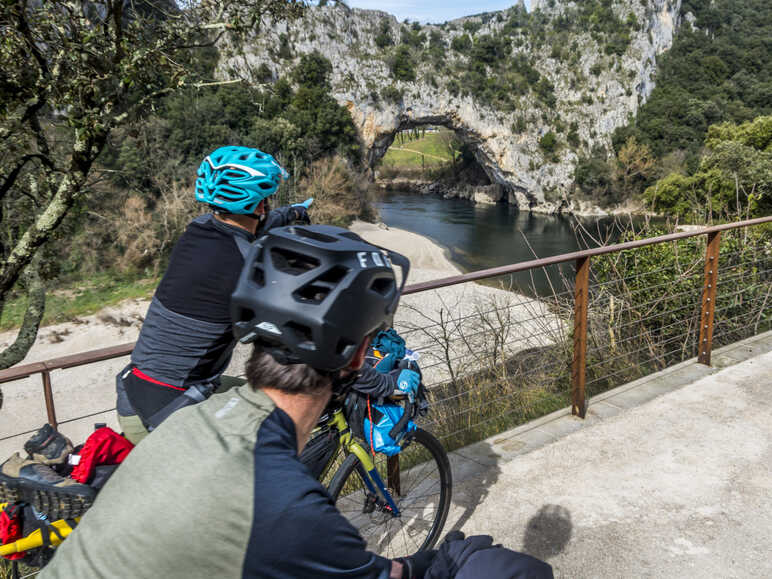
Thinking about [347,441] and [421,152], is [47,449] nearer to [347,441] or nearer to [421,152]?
[347,441]

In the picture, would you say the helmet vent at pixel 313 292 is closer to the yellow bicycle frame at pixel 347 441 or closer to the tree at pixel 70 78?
the yellow bicycle frame at pixel 347 441

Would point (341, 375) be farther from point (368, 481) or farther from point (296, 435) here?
point (368, 481)

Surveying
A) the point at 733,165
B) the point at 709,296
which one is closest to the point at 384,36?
the point at 733,165

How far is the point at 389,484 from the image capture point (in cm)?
281

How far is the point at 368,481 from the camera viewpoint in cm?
221

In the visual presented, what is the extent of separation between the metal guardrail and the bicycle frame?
0.85 m

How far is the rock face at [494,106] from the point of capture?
1970 inches

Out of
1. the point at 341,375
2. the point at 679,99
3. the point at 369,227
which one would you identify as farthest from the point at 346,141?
the point at 341,375

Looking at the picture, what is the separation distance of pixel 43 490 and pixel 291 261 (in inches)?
38.9

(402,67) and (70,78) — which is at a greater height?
(402,67)

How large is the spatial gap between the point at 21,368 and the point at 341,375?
5.01 feet

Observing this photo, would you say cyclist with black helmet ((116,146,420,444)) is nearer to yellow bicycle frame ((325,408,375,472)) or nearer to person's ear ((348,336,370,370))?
yellow bicycle frame ((325,408,375,472))

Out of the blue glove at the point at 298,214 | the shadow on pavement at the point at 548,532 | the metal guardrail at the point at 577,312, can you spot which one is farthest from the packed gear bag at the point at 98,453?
the shadow on pavement at the point at 548,532

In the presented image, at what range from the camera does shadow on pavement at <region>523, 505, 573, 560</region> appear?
8.32 feet
